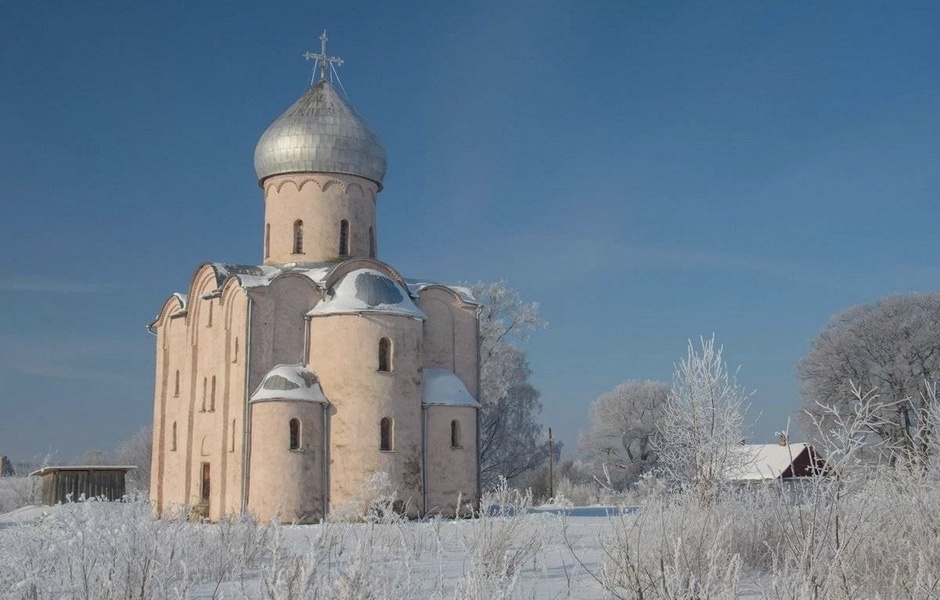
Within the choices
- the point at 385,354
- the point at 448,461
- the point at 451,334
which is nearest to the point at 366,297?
the point at 385,354

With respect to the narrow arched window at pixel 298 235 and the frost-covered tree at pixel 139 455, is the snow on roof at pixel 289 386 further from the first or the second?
the frost-covered tree at pixel 139 455

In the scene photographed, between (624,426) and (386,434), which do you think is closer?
(386,434)

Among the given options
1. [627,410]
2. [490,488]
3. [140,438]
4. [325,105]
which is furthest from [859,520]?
[140,438]

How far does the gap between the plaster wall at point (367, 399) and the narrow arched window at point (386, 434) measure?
92 millimetres

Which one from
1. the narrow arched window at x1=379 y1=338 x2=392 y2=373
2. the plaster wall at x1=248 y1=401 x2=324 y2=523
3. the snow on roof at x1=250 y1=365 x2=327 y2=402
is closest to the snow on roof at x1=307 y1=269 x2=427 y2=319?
the narrow arched window at x1=379 y1=338 x2=392 y2=373

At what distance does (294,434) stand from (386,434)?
1791mm

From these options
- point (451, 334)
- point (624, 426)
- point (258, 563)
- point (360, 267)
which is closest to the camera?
point (258, 563)

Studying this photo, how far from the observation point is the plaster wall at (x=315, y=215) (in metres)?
20.5

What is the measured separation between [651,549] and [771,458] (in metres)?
30.5

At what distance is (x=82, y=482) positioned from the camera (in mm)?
26125

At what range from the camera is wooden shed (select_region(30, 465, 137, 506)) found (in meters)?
25.8

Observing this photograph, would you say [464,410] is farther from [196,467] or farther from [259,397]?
[196,467]

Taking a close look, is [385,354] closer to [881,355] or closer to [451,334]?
[451,334]

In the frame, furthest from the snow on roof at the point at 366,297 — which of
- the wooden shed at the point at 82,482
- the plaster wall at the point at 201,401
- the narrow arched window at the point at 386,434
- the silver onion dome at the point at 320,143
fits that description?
the wooden shed at the point at 82,482
